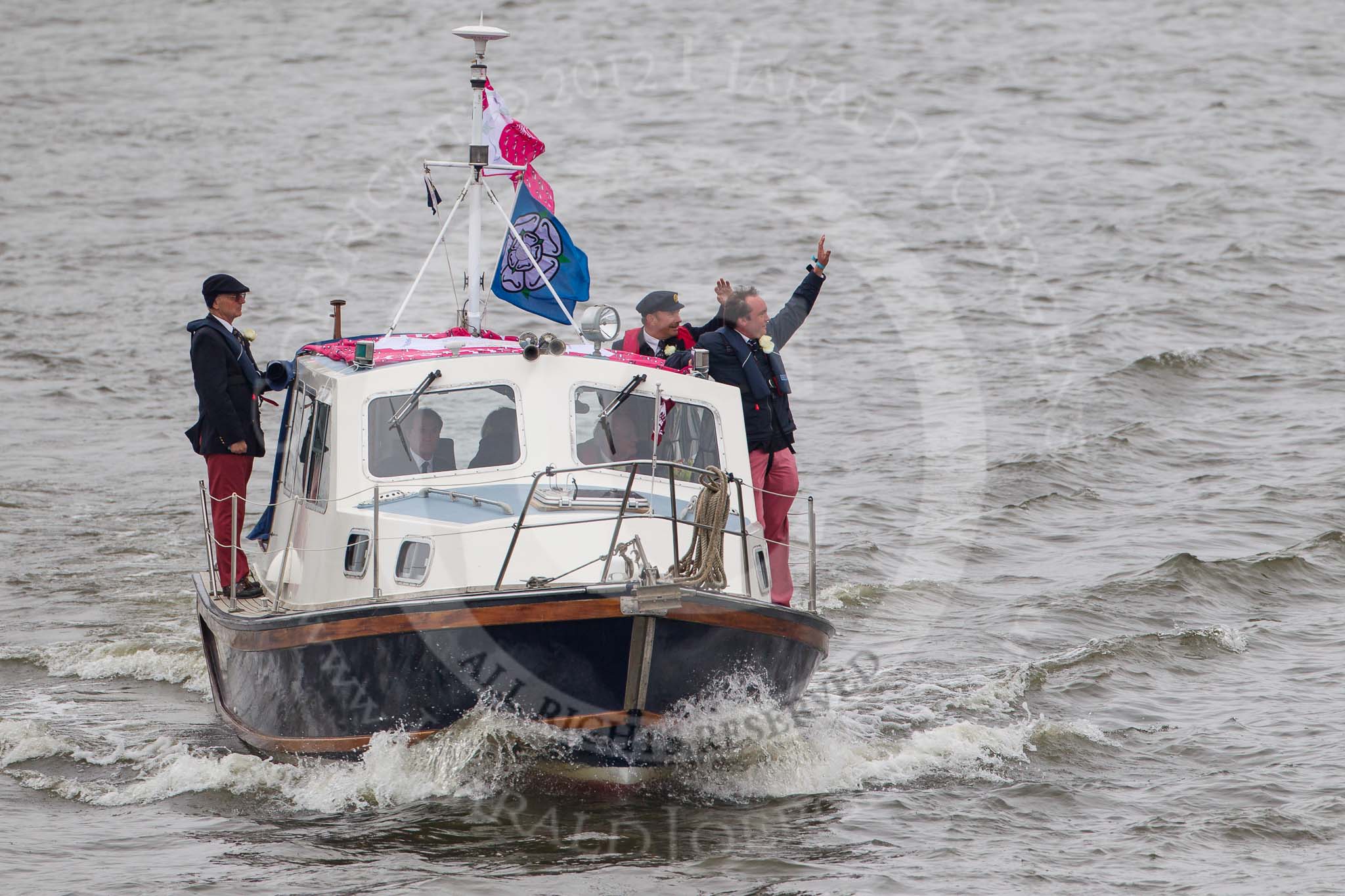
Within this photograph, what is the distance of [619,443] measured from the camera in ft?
31.0

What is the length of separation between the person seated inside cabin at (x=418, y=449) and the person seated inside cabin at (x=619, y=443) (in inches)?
30.3

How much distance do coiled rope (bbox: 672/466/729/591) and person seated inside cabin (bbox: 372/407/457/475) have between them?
1.59 metres

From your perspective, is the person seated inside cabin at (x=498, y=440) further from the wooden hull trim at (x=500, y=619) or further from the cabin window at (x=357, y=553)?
the wooden hull trim at (x=500, y=619)

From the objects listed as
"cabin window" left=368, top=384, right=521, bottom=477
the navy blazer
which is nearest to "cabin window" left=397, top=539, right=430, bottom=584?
"cabin window" left=368, top=384, right=521, bottom=477

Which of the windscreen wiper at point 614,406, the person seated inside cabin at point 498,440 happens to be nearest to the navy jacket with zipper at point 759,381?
the windscreen wiper at point 614,406

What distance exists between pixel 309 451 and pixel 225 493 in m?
0.97

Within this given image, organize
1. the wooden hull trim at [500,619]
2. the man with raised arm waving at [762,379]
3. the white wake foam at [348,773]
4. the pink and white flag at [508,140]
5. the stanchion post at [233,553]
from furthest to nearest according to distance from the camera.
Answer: the pink and white flag at [508,140]
the man with raised arm waving at [762,379]
the stanchion post at [233,553]
the white wake foam at [348,773]
the wooden hull trim at [500,619]

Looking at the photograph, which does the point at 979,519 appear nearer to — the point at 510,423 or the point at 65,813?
the point at 510,423

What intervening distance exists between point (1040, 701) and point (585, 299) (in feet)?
13.5

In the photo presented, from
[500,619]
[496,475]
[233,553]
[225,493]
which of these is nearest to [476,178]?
[496,475]

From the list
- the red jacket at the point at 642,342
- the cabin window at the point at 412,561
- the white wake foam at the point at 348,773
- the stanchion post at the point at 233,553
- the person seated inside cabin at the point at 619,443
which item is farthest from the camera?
the red jacket at the point at 642,342

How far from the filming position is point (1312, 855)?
8.49 metres

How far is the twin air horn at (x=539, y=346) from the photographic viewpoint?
30.3 feet

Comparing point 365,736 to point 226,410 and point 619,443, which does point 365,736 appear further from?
point 226,410
